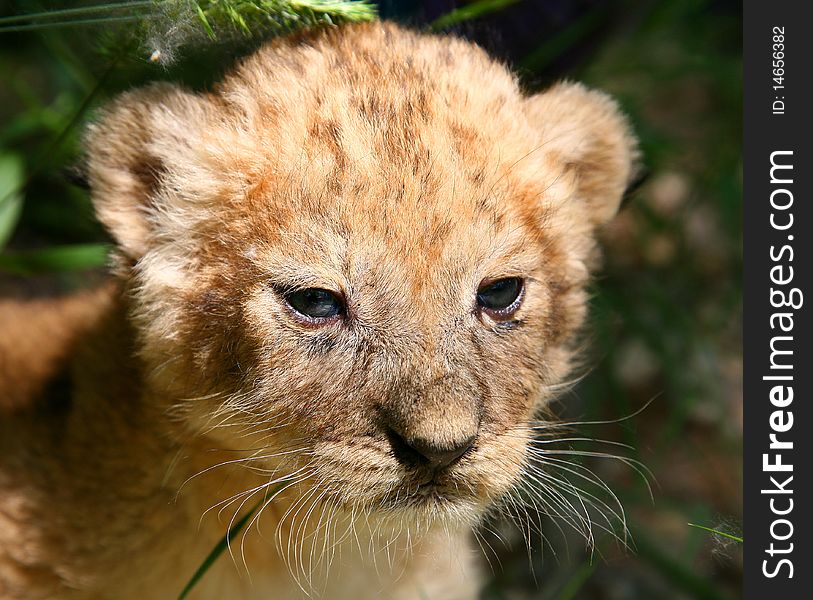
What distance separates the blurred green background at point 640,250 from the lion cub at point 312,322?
0.70 metres

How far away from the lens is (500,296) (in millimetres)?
2895

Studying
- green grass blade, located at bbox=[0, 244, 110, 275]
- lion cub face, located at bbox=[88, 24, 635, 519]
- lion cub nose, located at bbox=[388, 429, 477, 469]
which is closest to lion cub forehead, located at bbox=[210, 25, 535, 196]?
lion cub face, located at bbox=[88, 24, 635, 519]

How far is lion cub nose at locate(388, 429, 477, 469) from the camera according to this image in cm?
257

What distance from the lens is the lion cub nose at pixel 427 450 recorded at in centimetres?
257

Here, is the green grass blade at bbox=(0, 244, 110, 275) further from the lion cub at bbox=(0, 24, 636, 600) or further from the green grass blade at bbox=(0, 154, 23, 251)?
the lion cub at bbox=(0, 24, 636, 600)

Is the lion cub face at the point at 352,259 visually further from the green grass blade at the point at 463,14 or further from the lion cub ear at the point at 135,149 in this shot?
the green grass blade at the point at 463,14

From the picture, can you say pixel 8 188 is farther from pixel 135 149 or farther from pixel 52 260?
pixel 135 149

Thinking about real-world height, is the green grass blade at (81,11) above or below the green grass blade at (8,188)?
above

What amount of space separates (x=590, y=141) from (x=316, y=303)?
119 centimetres

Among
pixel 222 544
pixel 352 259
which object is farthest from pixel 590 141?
pixel 222 544

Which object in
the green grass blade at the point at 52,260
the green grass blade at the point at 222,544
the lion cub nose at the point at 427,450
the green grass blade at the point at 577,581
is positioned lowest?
the green grass blade at the point at 577,581

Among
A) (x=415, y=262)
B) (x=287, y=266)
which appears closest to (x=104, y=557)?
(x=287, y=266)

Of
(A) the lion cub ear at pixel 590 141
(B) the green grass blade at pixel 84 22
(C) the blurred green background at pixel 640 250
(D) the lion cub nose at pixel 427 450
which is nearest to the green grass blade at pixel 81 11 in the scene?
(B) the green grass blade at pixel 84 22

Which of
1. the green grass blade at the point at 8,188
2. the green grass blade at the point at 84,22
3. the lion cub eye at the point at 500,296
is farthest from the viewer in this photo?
the green grass blade at the point at 8,188
